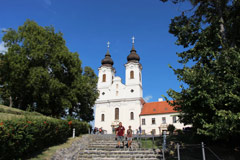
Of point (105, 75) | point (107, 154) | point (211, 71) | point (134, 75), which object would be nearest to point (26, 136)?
point (107, 154)

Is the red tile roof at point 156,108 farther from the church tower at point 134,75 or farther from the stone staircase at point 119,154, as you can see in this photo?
the stone staircase at point 119,154

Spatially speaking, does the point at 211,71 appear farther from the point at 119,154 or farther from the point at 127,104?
the point at 127,104

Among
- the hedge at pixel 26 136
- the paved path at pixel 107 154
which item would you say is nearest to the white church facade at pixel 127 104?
the paved path at pixel 107 154

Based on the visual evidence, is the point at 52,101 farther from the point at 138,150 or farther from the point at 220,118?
the point at 220,118

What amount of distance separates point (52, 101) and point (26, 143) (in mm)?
14826

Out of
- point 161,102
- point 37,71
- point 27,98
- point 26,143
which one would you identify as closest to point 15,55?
point 37,71

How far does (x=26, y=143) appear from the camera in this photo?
9594 mm

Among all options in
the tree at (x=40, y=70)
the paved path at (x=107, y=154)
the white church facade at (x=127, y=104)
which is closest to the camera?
the paved path at (x=107, y=154)

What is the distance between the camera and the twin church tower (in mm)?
47341

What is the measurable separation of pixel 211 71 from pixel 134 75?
1530 inches

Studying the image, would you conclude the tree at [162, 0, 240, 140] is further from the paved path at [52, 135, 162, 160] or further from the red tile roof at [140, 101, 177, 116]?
the red tile roof at [140, 101, 177, 116]

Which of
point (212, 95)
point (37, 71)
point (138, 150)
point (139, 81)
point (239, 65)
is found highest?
point (139, 81)

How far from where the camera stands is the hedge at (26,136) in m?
8.27

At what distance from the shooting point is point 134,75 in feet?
165
